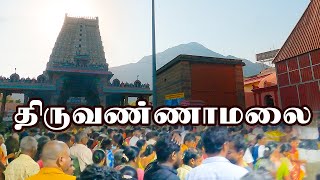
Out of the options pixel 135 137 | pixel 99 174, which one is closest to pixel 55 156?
pixel 99 174

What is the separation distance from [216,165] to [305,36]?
849 inches

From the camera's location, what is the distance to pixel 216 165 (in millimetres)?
3037

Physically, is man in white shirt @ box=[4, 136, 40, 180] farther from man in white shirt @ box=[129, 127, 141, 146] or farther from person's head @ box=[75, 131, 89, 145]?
man in white shirt @ box=[129, 127, 141, 146]

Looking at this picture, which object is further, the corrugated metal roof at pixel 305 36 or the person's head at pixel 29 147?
the corrugated metal roof at pixel 305 36

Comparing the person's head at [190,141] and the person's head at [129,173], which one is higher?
the person's head at [190,141]

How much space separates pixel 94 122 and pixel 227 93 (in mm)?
17508

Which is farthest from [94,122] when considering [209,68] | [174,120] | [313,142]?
[209,68]

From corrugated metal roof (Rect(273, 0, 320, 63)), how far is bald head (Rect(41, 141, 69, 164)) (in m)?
20.3

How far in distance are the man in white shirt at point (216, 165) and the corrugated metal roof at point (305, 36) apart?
63.3 ft

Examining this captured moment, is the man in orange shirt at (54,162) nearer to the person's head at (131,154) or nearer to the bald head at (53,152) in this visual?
the bald head at (53,152)

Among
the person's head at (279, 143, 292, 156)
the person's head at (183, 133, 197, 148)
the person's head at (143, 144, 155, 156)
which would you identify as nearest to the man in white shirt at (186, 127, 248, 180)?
the person's head at (143, 144, 155, 156)

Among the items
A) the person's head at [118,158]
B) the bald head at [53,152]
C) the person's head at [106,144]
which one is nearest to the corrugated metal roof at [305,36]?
the person's head at [106,144]

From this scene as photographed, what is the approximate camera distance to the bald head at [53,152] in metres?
3.34

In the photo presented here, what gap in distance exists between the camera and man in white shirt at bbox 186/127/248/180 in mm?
2896
